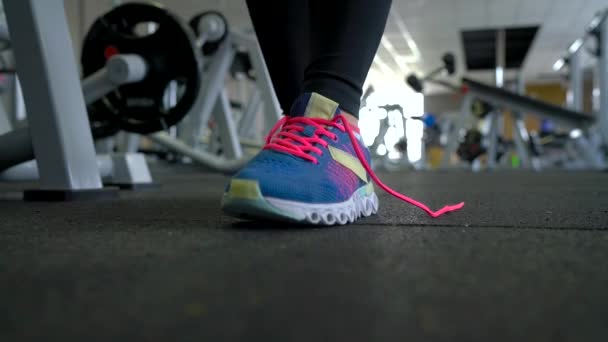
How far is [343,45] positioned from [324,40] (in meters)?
0.03

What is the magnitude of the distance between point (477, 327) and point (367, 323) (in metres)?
0.06

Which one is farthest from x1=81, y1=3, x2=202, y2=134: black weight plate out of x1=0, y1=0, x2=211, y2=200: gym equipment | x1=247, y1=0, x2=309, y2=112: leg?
x1=247, y1=0, x2=309, y2=112: leg

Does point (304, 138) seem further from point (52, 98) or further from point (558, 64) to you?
point (558, 64)

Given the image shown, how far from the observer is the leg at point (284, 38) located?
0.82 metres

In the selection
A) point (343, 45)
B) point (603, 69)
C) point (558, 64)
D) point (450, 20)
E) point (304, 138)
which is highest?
point (450, 20)

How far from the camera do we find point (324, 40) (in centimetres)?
76

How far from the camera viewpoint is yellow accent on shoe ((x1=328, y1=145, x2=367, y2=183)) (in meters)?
0.73

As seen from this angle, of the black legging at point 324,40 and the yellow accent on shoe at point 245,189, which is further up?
the black legging at point 324,40

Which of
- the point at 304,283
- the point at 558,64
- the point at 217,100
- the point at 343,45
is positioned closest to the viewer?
the point at 304,283

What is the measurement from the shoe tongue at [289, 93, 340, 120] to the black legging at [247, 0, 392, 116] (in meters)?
0.01

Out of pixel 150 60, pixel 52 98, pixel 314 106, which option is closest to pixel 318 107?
pixel 314 106

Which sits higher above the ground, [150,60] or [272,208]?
[150,60]

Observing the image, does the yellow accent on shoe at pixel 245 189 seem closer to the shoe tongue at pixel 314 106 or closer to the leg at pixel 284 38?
the shoe tongue at pixel 314 106

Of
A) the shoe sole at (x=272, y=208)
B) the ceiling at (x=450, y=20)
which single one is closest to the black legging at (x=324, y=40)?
the shoe sole at (x=272, y=208)
